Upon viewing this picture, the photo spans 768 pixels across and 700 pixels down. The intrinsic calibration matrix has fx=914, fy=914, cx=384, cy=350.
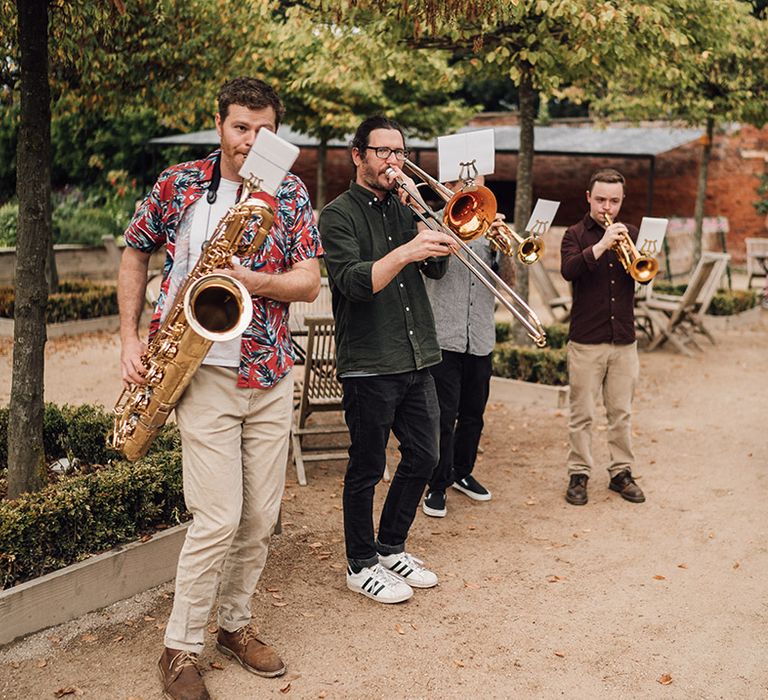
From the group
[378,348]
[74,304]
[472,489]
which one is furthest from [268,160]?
[74,304]

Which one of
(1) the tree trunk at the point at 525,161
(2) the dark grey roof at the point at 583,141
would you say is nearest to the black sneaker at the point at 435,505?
(1) the tree trunk at the point at 525,161

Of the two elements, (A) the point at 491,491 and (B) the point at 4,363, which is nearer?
(A) the point at 491,491

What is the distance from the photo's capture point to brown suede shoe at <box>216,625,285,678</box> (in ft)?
11.3

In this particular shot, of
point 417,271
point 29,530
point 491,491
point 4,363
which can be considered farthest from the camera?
point 4,363

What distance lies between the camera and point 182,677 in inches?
127

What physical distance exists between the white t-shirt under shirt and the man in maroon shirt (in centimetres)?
272

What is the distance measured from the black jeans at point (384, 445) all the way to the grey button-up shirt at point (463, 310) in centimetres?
98

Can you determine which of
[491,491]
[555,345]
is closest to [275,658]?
[491,491]

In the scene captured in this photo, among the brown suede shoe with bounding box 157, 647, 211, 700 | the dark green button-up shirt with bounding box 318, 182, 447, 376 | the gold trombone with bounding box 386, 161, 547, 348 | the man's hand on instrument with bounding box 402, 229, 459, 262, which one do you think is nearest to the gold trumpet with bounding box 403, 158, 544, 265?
the gold trombone with bounding box 386, 161, 547, 348

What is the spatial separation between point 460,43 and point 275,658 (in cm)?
570

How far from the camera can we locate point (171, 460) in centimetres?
450

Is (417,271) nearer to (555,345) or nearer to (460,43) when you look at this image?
(460,43)

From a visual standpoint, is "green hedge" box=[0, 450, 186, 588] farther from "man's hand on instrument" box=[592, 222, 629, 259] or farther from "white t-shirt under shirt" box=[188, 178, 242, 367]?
"man's hand on instrument" box=[592, 222, 629, 259]

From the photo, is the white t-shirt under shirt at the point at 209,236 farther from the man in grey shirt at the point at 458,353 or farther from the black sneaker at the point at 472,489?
the black sneaker at the point at 472,489
